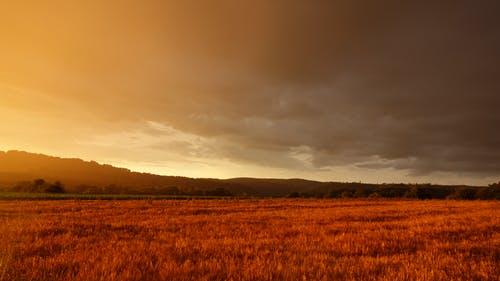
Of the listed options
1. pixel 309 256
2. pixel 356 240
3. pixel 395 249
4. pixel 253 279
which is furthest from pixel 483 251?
pixel 253 279

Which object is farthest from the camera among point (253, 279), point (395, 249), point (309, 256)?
point (395, 249)

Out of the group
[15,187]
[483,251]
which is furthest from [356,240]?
[15,187]

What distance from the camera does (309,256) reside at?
837cm

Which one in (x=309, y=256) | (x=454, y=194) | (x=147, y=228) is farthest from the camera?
(x=454, y=194)

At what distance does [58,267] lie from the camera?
7000 mm

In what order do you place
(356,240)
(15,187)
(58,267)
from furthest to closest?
(15,187) < (356,240) < (58,267)

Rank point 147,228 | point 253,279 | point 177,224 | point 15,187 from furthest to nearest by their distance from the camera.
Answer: point 15,187 → point 177,224 → point 147,228 → point 253,279

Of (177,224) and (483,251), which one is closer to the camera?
(483,251)

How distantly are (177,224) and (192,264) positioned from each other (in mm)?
8633

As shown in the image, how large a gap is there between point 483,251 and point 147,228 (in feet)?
36.8

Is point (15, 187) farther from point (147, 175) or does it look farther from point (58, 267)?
point (147, 175)

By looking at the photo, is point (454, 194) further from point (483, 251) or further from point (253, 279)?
point (253, 279)

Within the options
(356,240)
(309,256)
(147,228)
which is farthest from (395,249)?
(147,228)

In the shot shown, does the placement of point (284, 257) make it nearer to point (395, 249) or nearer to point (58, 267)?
point (395, 249)
